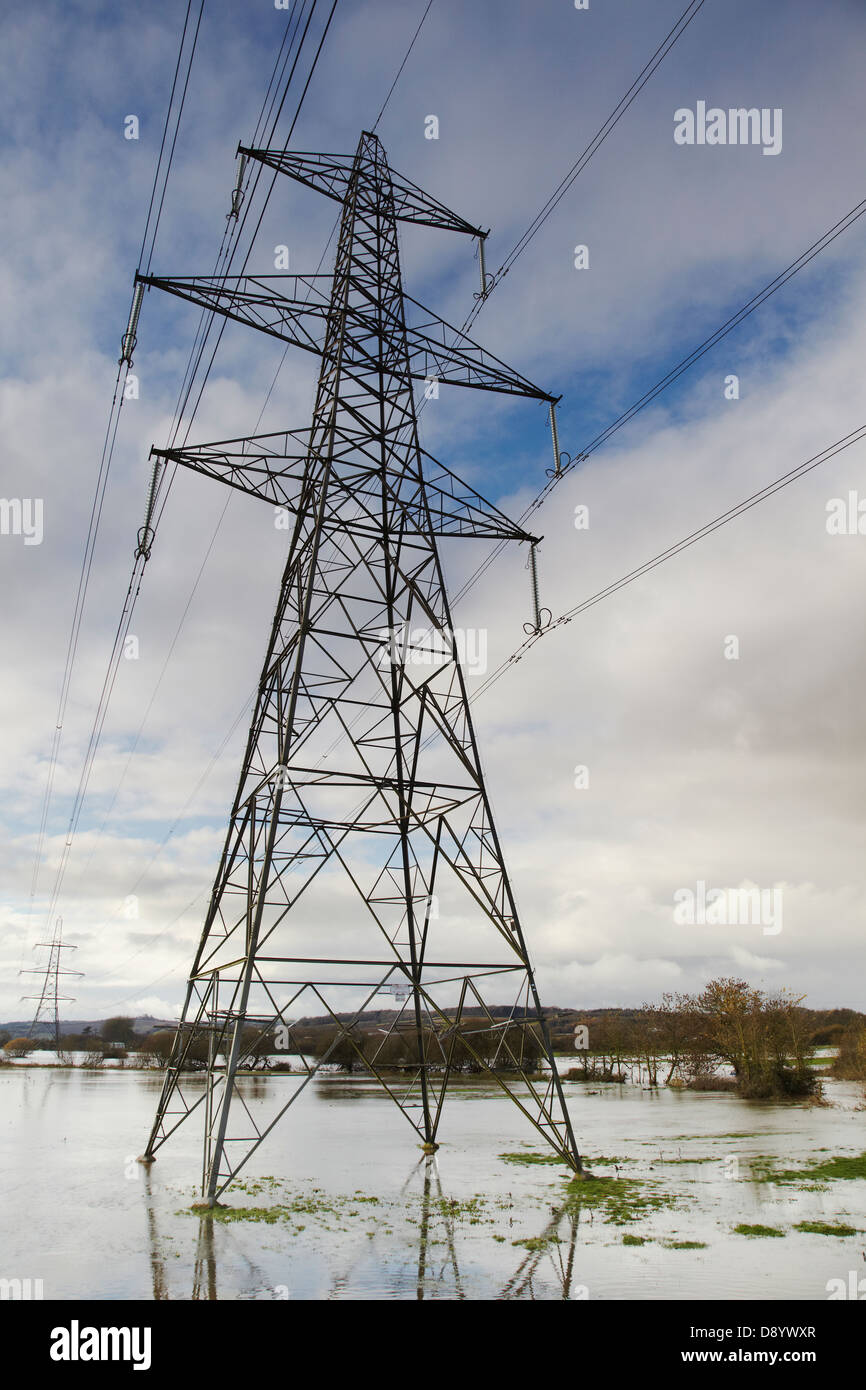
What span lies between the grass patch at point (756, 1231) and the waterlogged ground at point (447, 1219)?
0.08 metres

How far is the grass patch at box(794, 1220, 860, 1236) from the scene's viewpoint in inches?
486

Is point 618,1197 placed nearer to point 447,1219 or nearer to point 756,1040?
point 447,1219

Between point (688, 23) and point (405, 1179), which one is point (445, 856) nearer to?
point (405, 1179)

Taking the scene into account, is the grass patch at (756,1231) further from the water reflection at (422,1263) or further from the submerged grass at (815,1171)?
the submerged grass at (815,1171)

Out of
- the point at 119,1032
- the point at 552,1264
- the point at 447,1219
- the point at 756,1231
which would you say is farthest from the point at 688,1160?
the point at 119,1032

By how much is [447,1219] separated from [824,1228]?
5.83 m

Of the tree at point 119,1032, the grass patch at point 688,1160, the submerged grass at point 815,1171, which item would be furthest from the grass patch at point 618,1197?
the tree at point 119,1032

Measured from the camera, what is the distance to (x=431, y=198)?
22.7 m

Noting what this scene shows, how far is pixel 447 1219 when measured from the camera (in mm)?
13391

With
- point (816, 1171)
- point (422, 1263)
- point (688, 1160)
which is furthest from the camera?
point (688, 1160)

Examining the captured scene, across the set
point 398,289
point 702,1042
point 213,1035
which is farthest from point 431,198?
point 702,1042

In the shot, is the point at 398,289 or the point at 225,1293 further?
the point at 398,289
